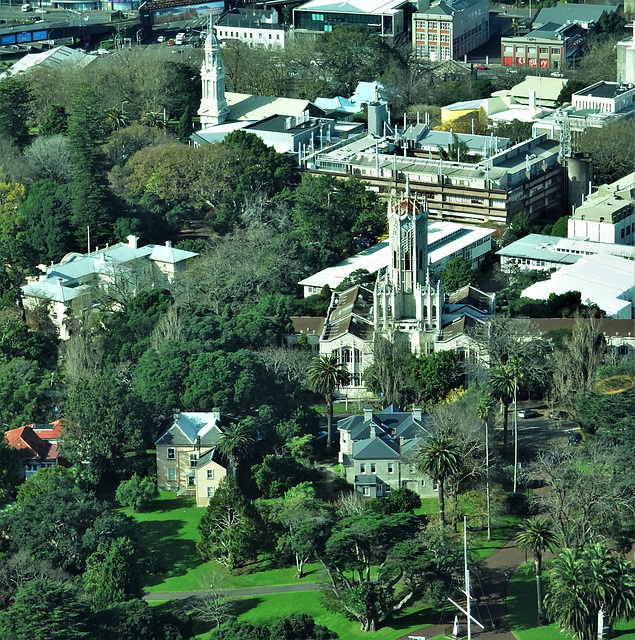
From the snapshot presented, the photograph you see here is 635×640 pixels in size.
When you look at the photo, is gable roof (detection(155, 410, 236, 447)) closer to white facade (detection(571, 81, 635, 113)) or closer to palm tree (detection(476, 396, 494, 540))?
palm tree (detection(476, 396, 494, 540))

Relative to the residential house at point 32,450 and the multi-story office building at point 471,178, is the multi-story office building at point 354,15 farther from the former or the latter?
the residential house at point 32,450

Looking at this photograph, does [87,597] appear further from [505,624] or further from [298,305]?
[298,305]

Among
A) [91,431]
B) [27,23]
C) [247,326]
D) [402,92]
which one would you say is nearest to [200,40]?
[27,23]

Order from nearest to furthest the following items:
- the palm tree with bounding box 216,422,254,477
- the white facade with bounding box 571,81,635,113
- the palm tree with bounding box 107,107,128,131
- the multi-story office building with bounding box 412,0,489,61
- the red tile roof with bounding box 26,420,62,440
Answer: the palm tree with bounding box 216,422,254,477, the red tile roof with bounding box 26,420,62,440, the white facade with bounding box 571,81,635,113, the palm tree with bounding box 107,107,128,131, the multi-story office building with bounding box 412,0,489,61

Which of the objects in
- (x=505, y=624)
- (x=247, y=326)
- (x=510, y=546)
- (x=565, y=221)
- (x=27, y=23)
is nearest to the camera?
(x=505, y=624)

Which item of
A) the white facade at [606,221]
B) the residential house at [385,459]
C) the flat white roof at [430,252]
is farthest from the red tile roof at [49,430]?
the white facade at [606,221]

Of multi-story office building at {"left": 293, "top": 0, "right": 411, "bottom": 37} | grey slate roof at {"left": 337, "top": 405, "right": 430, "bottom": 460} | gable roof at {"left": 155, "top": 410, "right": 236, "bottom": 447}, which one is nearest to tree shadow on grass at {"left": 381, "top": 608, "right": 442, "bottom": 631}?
grey slate roof at {"left": 337, "top": 405, "right": 430, "bottom": 460}
